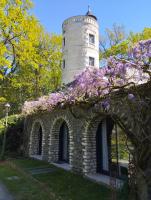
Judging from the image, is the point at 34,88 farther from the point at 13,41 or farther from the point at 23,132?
the point at 13,41

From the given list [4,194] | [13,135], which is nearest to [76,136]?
[4,194]

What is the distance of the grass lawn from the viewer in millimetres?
7310

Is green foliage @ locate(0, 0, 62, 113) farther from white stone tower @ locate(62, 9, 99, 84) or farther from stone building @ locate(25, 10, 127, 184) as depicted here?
white stone tower @ locate(62, 9, 99, 84)

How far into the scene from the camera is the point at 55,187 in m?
8.34

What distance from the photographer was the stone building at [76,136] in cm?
980

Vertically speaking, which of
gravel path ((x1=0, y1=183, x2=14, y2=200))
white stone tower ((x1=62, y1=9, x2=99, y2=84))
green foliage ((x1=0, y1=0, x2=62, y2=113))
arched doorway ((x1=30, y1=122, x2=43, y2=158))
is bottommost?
gravel path ((x1=0, y1=183, x2=14, y2=200))

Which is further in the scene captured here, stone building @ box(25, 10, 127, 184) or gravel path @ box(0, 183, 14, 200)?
stone building @ box(25, 10, 127, 184)

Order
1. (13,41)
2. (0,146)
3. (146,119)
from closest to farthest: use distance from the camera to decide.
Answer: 1. (146,119)
2. (13,41)
3. (0,146)

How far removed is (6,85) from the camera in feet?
75.0

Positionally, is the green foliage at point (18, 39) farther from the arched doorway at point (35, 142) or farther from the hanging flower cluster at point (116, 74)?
the hanging flower cluster at point (116, 74)

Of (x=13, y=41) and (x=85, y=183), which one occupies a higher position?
(x=13, y=41)

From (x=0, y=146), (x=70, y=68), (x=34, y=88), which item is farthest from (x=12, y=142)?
(x=34, y=88)

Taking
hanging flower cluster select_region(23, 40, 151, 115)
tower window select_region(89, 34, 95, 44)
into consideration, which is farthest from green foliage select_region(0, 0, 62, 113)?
tower window select_region(89, 34, 95, 44)

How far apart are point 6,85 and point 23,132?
21.5 feet
